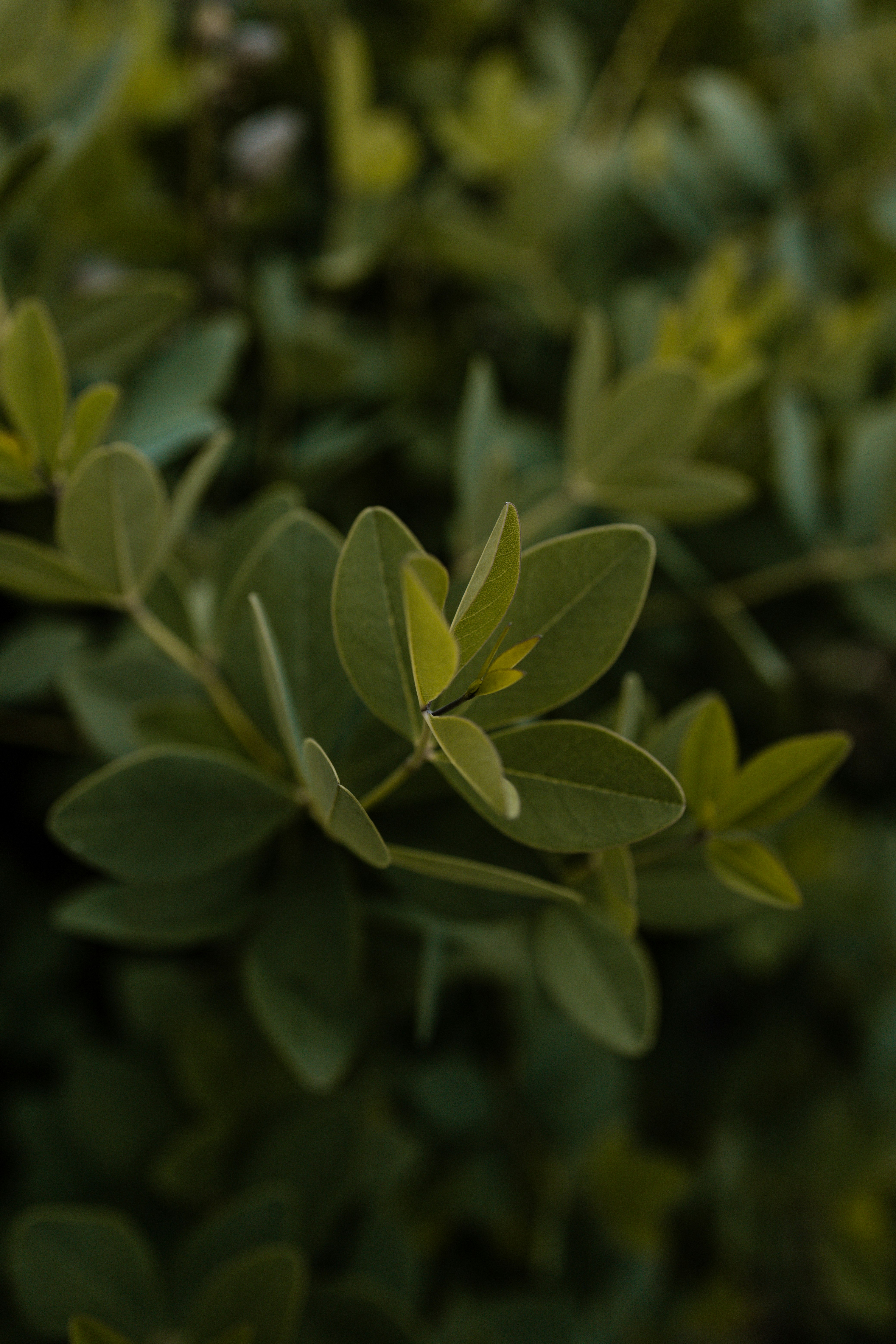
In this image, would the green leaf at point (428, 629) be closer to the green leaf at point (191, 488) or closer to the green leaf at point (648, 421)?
the green leaf at point (191, 488)

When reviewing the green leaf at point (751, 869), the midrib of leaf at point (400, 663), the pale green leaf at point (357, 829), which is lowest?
the green leaf at point (751, 869)

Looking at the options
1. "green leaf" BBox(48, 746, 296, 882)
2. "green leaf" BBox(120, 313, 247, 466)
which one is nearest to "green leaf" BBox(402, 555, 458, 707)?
"green leaf" BBox(48, 746, 296, 882)

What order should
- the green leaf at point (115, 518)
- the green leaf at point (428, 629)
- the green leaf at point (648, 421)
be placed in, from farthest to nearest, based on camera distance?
the green leaf at point (648, 421), the green leaf at point (115, 518), the green leaf at point (428, 629)

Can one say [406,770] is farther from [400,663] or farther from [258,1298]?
[258,1298]

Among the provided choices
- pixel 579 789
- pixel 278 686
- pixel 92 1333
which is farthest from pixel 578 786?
pixel 92 1333

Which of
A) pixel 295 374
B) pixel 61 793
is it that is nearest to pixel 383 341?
pixel 295 374

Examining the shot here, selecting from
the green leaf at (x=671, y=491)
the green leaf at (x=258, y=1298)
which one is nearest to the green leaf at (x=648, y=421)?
the green leaf at (x=671, y=491)
